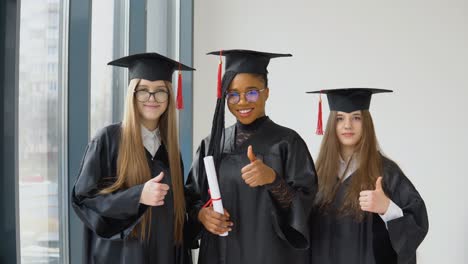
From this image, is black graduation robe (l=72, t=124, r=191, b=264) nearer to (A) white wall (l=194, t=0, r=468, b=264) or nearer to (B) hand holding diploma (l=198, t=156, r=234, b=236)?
(B) hand holding diploma (l=198, t=156, r=234, b=236)

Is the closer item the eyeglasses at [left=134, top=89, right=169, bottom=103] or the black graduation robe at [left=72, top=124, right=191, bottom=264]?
the black graduation robe at [left=72, top=124, right=191, bottom=264]

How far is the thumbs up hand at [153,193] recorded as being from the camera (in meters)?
2.00

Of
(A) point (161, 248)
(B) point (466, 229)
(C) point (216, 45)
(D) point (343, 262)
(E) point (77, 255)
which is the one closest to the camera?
(A) point (161, 248)

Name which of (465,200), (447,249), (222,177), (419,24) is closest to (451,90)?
(419,24)

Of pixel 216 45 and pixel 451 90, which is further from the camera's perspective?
pixel 216 45

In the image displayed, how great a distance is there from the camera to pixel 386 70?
4.35 m

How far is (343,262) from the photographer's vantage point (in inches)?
95.3

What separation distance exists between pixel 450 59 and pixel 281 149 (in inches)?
97.9

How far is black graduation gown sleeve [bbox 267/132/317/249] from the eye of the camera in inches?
87.0

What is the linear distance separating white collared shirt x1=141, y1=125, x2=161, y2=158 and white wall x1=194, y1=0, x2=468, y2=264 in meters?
2.31

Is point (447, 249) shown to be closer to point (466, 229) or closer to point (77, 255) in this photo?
point (466, 229)

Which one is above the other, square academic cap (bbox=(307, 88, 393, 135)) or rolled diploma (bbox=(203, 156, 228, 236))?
square academic cap (bbox=(307, 88, 393, 135))

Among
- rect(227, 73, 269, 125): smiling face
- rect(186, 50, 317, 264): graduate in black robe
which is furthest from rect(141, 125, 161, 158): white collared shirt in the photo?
rect(227, 73, 269, 125): smiling face

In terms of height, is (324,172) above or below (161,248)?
above
